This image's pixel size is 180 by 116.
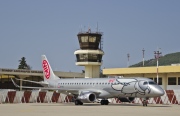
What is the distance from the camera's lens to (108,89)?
47812mm

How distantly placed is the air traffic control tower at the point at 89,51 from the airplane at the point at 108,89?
2585 cm

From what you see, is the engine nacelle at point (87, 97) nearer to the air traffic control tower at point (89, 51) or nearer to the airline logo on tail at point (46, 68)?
the airline logo on tail at point (46, 68)

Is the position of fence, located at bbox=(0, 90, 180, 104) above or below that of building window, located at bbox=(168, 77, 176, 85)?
below

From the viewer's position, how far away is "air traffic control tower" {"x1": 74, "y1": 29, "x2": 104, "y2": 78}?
8219cm

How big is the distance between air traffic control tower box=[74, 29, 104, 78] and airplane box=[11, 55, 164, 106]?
84.8ft

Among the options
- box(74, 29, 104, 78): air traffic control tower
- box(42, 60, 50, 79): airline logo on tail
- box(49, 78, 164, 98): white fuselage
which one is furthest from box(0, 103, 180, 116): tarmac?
box(74, 29, 104, 78): air traffic control tower

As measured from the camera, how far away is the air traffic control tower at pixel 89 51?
270ft

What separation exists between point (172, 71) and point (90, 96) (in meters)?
24.5

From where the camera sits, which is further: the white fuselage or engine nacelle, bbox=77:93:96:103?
engine nacelle, bbox=77:93:96:103

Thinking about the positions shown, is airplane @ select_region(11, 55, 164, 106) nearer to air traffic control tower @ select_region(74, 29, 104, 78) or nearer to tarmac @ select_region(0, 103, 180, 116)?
tarmac @ select_region(0, 103, 180, 116)

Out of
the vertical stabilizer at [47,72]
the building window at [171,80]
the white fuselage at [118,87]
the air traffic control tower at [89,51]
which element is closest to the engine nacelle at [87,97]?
the white fuselage at [118,87]

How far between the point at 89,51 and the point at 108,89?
1356 inches

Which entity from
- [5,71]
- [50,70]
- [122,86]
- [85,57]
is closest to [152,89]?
[122,86]

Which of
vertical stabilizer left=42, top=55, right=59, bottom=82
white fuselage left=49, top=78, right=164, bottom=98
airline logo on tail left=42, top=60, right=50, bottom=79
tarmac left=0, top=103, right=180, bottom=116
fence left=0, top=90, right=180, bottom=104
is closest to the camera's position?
tarmac left=0, top=103, right=180, bottom=116
